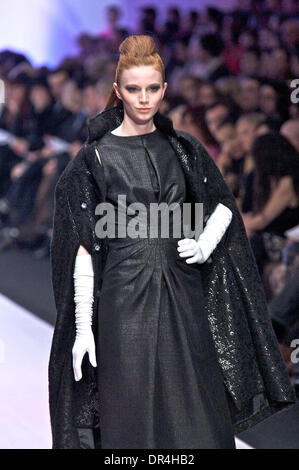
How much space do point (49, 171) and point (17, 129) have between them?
104 centimetres

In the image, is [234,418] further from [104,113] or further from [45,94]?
[45,94]

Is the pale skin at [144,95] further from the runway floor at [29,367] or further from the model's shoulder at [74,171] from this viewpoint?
the runway floor at [29,367]

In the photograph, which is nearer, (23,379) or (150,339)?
(150,339)

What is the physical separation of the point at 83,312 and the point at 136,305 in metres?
0.16

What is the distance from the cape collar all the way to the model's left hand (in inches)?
14.4

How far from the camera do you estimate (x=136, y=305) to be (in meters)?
2.78

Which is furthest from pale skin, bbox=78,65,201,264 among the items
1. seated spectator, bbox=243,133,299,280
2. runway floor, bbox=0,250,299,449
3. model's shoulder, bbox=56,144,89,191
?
seated spectator, bbox=243,133,299,280

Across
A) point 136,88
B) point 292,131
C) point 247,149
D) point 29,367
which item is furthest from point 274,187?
point 136,88

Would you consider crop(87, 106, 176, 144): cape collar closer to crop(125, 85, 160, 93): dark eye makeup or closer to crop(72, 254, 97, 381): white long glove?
crop(125, 85, 160, 93): dark eye makeup

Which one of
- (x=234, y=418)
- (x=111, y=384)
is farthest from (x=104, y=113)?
(x=234, y=418)

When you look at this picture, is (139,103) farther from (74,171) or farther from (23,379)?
(23,379)

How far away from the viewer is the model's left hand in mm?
2768

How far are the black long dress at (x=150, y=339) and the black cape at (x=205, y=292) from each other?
7 cm

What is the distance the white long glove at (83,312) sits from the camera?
2.77m
